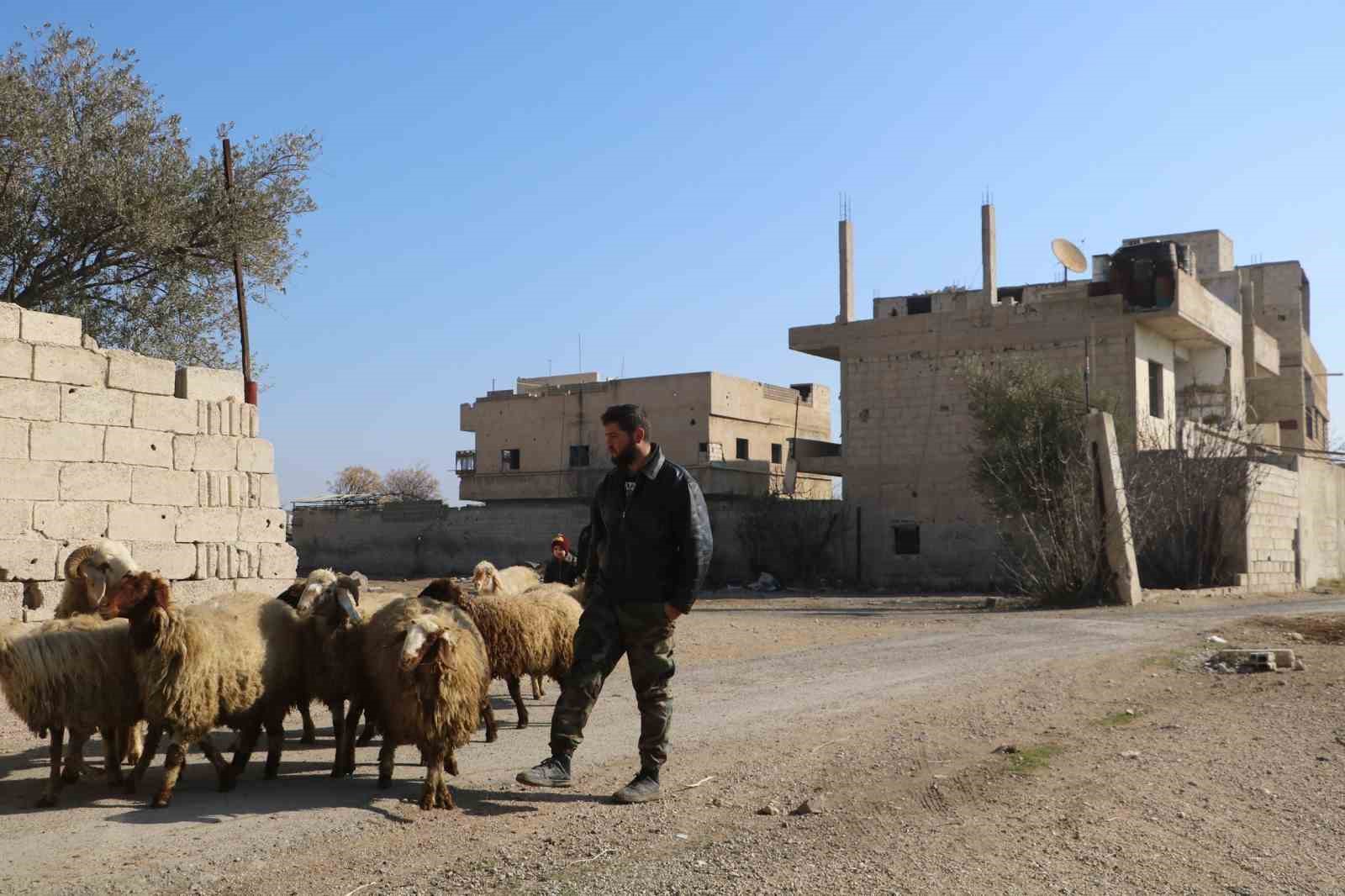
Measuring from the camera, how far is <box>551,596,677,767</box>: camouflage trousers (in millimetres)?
6379

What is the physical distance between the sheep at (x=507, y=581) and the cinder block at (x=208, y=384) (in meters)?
4.23

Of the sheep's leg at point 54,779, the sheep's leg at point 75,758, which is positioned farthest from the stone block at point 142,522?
the sheep's leg at point 54,779

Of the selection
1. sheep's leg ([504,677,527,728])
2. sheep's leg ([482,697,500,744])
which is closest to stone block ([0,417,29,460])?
sheep's leg ([504,677,527,728])

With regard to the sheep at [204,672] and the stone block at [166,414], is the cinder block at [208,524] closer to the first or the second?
the stone block at [166,414]

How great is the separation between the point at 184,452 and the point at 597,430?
36.8 metres

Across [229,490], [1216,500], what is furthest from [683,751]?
[1216,500]

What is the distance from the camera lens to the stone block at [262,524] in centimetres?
1401

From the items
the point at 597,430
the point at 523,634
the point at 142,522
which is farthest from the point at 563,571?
the point at 597,430

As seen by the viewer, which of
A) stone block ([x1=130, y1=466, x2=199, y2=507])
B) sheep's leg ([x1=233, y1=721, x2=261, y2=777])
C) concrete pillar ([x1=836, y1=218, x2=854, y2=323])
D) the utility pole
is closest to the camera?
sheep's leg ([x1=233, y1=721, x2=261, y2=777])

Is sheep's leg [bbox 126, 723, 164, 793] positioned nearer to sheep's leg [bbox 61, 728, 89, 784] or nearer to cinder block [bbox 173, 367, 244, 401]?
sheep's leg [bbox 61, 728, 89, 784]

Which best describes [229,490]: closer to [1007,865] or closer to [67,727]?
[67,727]

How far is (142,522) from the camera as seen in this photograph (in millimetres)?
12828

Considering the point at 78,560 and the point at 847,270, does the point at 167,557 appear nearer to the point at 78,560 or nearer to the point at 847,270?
the point at 78,560

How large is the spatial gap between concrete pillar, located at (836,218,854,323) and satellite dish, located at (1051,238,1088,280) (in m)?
6.77
